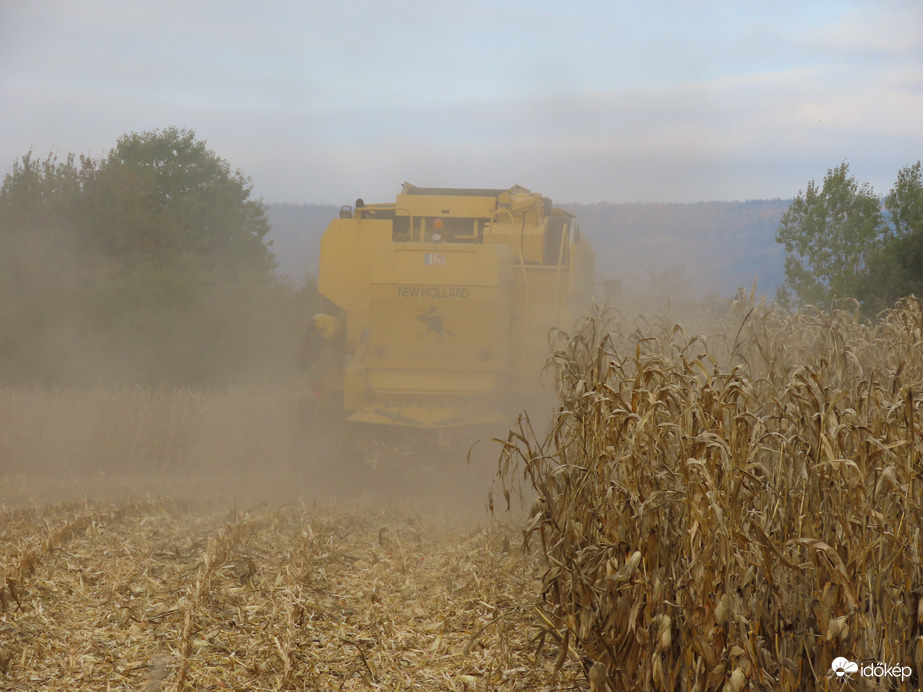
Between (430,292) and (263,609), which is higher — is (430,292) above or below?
above

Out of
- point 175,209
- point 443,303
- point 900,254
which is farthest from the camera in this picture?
point 175,209

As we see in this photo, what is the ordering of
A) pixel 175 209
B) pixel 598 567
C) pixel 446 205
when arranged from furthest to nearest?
pixel 175 209
pixel 446 205
pixel 598 567

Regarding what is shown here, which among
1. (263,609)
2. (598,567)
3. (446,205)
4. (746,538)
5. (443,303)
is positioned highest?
(446,205)

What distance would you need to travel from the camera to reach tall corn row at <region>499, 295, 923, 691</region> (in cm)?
295

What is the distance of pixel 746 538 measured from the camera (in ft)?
9.46

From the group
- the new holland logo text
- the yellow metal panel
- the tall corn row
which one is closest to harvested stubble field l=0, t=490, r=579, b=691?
the tall corn row

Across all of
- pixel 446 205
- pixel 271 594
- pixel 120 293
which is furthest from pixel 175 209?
pixel 271 594

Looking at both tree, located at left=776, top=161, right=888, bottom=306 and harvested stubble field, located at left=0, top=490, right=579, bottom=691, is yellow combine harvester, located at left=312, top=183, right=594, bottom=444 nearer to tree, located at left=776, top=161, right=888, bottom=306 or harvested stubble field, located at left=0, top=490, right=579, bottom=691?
harvested stubble field, located at left=0, top=490, right=579, bottom=691

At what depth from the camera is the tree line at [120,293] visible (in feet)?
55.4

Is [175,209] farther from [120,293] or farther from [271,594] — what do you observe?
[271,594]

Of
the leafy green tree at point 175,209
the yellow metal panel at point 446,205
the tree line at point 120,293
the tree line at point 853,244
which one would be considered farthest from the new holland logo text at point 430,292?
the leafy green tree at point 175,209

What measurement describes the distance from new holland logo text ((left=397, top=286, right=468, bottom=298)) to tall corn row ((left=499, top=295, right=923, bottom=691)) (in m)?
4.85

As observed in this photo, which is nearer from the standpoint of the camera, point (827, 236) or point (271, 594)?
point (271, 594)

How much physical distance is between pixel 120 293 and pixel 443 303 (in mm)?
11033
